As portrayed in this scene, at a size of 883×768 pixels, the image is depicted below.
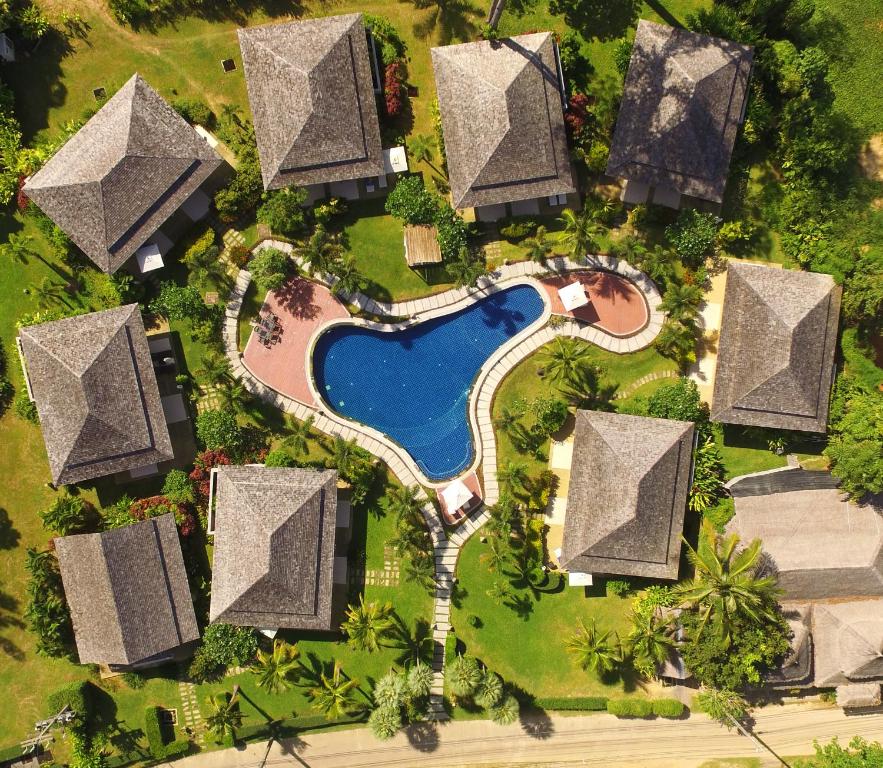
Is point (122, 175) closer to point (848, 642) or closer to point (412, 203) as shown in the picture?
point (412, 203)

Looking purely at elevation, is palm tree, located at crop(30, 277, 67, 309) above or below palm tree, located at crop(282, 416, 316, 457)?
above

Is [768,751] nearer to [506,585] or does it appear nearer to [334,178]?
[506,585]

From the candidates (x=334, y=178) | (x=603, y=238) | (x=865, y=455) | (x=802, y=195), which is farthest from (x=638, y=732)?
(x=334, y=178)

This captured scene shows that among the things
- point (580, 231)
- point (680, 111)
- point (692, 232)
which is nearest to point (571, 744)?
point (580, 231)

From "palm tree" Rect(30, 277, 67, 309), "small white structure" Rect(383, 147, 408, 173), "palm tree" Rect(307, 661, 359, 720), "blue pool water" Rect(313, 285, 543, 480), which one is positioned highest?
"small white structure" Rect(383, 147, 408, 173)

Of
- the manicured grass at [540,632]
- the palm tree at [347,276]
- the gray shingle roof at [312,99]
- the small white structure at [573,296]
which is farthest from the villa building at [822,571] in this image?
the gray shingle roof at [312,99]

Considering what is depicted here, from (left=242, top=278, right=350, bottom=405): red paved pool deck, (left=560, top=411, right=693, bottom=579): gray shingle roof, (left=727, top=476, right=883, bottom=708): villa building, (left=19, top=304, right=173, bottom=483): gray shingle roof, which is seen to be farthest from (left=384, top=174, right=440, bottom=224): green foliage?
(left=727, top=476, right=883, bottom=708): villa building

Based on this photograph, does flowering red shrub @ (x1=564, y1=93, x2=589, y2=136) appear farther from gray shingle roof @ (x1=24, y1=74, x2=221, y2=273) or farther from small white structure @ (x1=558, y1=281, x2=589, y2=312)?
gray shingle roof @ (x1=24, y1=74, x2=221, y2=273)
